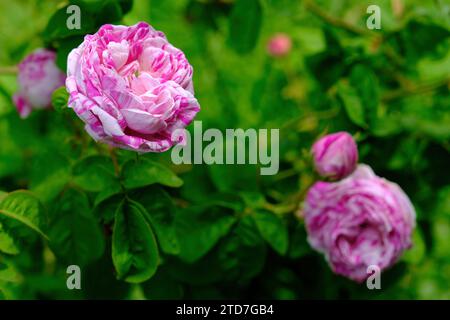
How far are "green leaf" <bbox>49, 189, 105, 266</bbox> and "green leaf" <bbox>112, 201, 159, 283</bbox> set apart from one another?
0.12 metres

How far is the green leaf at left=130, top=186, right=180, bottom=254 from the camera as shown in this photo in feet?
2.92

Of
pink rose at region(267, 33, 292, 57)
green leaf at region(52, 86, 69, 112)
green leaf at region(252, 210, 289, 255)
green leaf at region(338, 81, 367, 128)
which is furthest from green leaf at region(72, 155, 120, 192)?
pink rose at region(267, 33, 292, 57)

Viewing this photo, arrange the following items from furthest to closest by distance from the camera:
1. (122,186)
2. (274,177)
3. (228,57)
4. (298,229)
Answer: (228,57)
(274,177)
(298,229)
(122,186)

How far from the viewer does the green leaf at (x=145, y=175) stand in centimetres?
86

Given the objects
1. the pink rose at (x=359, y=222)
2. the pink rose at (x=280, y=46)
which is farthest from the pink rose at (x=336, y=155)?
the pink rose at (x=280, y=46)

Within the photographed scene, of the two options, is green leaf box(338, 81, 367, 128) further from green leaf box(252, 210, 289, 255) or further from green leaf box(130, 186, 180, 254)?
green leaf box(130, 186, 180, 254)

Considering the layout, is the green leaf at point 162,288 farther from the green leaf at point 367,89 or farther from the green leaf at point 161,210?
the green leaf at point 367,89

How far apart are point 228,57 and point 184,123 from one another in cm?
110

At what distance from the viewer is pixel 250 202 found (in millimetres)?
1039

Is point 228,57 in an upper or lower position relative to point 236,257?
upper

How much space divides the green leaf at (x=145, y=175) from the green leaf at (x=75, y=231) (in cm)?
11
